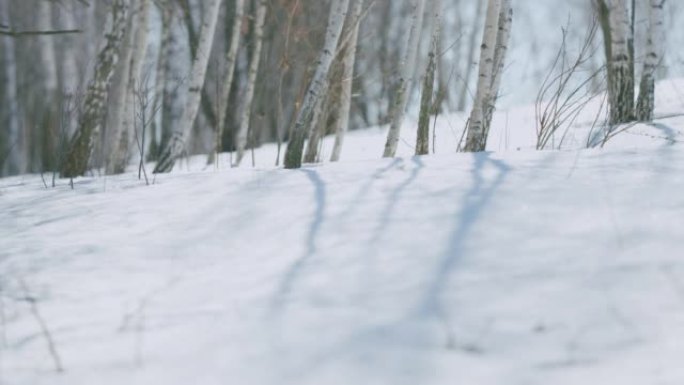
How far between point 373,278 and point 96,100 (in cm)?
618

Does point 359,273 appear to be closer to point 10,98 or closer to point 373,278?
point 373,278

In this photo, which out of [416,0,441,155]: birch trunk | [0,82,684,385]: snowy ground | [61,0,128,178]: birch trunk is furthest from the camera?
[61,0,128,178]: birch trunk

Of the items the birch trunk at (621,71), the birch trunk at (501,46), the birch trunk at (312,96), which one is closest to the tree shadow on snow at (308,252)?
the birch trunk at (312,96)

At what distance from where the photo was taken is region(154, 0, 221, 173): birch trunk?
8.25 metres

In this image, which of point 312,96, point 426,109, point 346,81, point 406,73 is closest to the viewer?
point 312,96

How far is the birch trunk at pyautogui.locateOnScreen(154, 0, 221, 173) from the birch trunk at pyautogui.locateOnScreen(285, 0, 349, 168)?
3.08 meters

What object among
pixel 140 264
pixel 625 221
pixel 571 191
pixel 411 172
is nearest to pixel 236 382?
pixel 140 264

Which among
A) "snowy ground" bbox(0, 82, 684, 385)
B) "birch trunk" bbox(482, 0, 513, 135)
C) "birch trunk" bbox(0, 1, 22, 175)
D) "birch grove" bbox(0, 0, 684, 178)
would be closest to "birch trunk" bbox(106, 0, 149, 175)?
"birch grove" bbox(0, 0, 684, 178)

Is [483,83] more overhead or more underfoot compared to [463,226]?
more overhead

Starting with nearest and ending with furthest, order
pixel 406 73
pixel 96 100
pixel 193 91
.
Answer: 1. pixel 406 73
2. pixel 96 100
3. pixel 193 91

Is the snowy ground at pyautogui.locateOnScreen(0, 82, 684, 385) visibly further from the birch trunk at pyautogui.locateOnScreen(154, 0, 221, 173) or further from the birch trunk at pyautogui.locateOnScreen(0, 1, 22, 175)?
the birch trunk at pyautogui.locateOnScreen(0, 1, 22, 175)

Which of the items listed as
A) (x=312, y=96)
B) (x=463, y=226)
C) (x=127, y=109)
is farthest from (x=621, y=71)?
(x=127, y=109)

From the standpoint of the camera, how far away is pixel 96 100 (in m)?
8.08

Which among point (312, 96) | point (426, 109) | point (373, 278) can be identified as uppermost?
point (312, 96)
